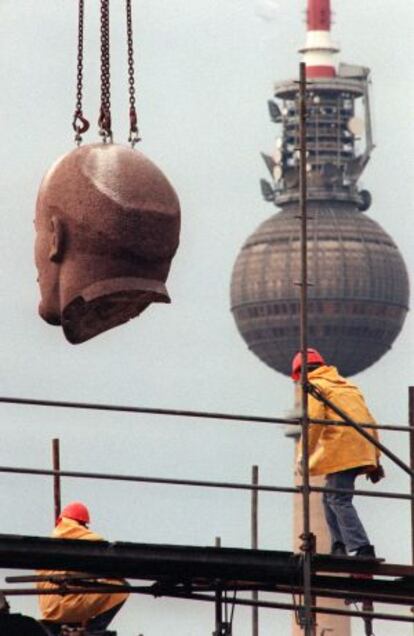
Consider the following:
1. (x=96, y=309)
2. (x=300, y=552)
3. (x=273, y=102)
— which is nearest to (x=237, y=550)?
(x=300, y=552)

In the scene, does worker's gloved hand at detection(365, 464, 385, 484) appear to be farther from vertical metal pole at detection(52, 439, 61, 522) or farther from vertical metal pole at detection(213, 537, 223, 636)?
vertical metal pole at detection(52, 439, 61, 522)

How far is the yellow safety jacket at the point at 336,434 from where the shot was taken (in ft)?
76.9

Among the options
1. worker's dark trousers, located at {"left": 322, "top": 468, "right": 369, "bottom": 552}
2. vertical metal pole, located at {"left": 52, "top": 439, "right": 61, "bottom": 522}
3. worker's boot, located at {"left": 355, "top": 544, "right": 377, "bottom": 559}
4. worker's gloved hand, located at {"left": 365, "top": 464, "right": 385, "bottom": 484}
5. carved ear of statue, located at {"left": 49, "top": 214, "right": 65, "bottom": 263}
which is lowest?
worker's boot, located at {"left": 355, "top": 544, "right": 377, "bottom": 559}

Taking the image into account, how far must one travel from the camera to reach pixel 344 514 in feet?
77.6

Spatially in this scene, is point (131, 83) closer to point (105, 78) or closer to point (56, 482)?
point (105, 78)

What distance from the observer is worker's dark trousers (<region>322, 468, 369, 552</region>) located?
A: 2356 cm

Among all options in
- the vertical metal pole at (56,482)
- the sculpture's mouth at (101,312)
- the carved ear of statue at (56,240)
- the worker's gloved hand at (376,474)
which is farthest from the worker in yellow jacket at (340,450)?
the vertical metal pole at (56,482)

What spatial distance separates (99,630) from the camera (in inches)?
1010

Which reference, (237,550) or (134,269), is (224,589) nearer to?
(237,550)

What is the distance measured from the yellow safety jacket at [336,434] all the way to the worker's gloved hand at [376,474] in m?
0.24

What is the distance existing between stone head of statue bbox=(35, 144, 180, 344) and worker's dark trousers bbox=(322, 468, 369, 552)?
8.83 feet

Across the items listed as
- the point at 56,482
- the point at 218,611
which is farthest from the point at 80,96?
the point at 56,482

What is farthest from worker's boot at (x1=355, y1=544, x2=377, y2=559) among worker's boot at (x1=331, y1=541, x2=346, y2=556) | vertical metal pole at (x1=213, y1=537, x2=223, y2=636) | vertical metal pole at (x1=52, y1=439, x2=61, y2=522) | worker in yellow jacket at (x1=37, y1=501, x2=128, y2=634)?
vertical metal pole at (x1=52, y1=439, x2=61, y2=522)

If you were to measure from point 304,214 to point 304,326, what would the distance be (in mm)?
994
